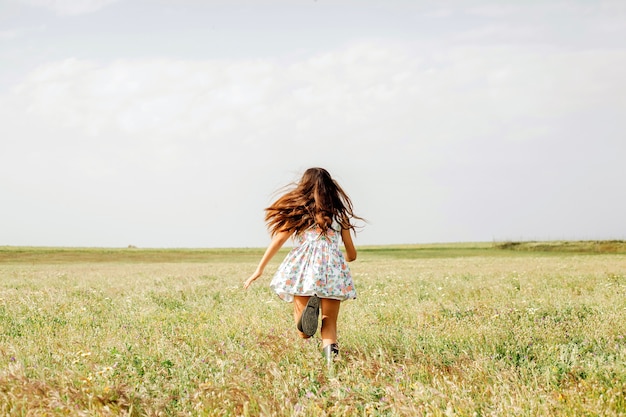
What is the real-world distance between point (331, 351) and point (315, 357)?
32cm

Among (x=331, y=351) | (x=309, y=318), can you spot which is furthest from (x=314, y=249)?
(x=331, y=351)

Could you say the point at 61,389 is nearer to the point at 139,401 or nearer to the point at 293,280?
the point at 139,401

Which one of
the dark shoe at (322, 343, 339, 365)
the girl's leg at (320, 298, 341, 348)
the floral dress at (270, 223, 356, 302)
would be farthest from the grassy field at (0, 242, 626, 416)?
the floral dress at (270, 223, 356, 302)

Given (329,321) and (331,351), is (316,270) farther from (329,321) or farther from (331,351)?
(331,351)

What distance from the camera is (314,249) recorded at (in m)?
7.56

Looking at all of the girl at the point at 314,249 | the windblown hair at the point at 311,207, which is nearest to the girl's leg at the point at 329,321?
the girl at the point at 314,249

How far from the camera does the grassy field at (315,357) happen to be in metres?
5.15

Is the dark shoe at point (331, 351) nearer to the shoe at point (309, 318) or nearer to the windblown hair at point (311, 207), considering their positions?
the shoe at point (309, 318)

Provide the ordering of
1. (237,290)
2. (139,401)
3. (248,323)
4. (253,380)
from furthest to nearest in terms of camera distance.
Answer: (237,290), (248,323), (253,380), (139,401)

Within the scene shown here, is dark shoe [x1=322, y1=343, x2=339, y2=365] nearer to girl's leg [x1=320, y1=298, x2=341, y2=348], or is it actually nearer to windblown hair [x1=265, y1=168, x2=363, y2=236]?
girl's leg [x1=320, y1=298, x2=341, y2=348]

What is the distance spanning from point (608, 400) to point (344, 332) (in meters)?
4.37

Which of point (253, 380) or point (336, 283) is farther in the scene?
point (336, 283)

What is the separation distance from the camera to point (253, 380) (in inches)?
232

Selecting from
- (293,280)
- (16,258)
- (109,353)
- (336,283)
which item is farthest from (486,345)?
(16,258)
